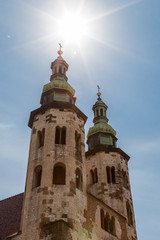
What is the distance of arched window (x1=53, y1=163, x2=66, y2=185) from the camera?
25.7m

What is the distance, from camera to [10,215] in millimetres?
30750

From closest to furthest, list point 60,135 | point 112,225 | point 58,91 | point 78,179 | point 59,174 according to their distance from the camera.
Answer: point 59,174 → point 78,179 → point 60,135 → point 112,225 → point 58,91

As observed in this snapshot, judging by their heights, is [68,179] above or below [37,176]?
below

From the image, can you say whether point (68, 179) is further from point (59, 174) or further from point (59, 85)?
point (59, 85)

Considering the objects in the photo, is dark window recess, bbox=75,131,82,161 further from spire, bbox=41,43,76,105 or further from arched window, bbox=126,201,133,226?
arched window, bbox=126,201,133,226

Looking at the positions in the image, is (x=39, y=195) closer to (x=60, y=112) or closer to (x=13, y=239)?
(x=13, y=239)

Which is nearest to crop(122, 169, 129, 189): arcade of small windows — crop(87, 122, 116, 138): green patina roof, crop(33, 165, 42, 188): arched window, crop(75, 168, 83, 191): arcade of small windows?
crop(87, 122, 116, 138): green patina roof

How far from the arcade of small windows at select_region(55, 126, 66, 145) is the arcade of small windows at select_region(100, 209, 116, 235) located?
23.3ft

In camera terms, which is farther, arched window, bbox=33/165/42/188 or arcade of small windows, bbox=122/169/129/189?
arcade of small windows, bbox=122/169/129/189

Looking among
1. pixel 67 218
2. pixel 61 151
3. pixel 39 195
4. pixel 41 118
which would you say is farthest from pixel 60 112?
pixel 67 218

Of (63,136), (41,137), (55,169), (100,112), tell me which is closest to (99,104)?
(100,112)

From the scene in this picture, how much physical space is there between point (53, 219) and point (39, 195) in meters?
2.38

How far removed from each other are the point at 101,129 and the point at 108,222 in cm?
1509

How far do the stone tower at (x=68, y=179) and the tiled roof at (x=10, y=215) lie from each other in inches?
192
